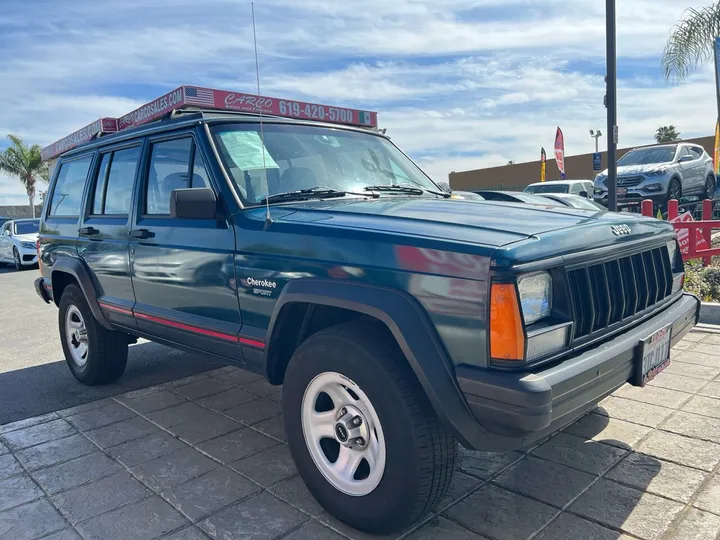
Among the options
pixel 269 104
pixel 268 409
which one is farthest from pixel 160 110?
pixel 268 409

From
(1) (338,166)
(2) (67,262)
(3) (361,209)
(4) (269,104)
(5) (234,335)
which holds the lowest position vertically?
(5) (234,335)

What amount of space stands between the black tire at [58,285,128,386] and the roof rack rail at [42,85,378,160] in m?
1.50

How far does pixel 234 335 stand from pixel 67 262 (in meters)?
2.30

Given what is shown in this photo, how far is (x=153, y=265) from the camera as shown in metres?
3.63

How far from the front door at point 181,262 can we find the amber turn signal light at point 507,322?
1.49 meters

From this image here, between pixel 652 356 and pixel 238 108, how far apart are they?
294cm

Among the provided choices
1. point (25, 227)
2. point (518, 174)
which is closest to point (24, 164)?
point (25, 227)

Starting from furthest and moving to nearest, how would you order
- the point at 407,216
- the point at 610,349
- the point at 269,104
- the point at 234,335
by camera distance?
the point at 269,104 < the point at 234,335 < the point at 407,216 < the point at 610,349

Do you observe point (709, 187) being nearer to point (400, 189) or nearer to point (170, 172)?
point (400, 189)

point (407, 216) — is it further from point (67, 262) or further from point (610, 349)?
point (67, 262)

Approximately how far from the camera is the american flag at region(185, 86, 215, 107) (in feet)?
12.5

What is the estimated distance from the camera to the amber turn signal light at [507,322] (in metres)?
2.05

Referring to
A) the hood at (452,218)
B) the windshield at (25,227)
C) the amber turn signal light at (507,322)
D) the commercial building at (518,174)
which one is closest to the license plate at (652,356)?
the hood at (452,218)

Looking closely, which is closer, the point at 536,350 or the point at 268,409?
the point at 536,350
